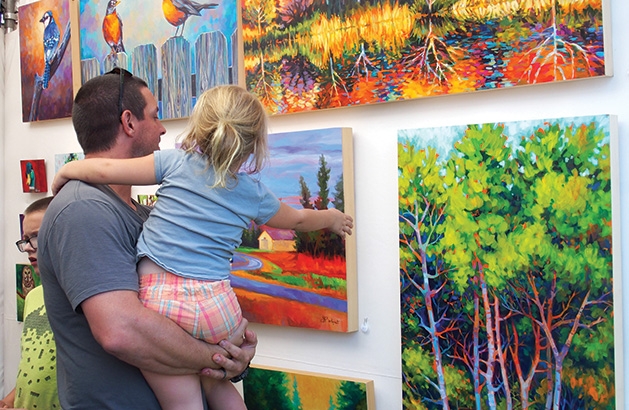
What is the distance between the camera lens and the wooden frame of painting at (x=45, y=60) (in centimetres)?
312

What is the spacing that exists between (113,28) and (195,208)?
1.49m

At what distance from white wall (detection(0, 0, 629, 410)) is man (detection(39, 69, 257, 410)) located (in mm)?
512

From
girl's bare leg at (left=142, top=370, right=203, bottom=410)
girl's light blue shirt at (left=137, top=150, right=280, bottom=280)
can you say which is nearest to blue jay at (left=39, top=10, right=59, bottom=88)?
girl's light blue shirt at (left=137, top=150, right=280, bottom=280)

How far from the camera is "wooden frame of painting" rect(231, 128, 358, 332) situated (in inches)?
87.4

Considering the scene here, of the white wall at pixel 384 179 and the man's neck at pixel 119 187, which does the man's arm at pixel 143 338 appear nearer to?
the man's neck at pixel 119 187

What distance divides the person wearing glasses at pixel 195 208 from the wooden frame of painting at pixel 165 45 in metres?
0.81

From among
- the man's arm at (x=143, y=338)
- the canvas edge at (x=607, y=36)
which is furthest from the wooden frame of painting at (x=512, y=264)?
the man's arm at (x=143, y=338)

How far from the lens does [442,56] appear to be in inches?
77.5

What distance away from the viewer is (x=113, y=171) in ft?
5.50

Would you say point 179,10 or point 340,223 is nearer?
point 340,223

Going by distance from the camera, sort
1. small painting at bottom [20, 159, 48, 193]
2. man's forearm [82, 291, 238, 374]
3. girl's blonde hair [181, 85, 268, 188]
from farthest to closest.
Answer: small painting at bottom [20, 159, 48, 193]
girl's blonde hair [181, 85, 268, 188]
man's forearm [82, 291, 238, 374]

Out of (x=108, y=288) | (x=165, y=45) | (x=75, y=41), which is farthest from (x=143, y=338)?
(x=75, y=41)

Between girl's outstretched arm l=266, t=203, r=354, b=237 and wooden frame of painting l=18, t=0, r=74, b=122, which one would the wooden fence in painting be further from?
girl's outstretched arm l=266, t=203, r=354, b=237
